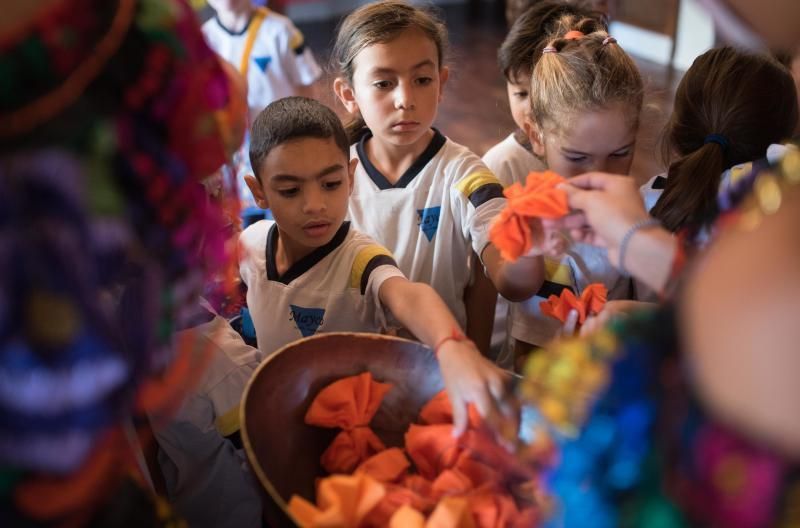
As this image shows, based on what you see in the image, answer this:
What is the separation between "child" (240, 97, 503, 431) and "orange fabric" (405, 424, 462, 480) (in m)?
0.26

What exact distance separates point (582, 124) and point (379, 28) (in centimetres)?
42

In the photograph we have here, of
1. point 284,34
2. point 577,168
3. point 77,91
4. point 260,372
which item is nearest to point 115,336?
point 77,91

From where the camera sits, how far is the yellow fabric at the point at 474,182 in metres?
1.23

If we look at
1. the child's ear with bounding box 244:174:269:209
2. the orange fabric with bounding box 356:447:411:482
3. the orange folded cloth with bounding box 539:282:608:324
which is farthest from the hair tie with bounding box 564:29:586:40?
the orange fabric with bounding box 356:447:411:482

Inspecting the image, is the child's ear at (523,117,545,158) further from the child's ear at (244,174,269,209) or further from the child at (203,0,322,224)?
the child at (203,0,322,224)

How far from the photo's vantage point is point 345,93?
1389mm

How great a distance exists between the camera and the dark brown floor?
1.84 meters

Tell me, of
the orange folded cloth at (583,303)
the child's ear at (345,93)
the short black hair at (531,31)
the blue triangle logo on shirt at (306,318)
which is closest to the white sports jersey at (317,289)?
the blue triangle logo on shirt at (306,318)

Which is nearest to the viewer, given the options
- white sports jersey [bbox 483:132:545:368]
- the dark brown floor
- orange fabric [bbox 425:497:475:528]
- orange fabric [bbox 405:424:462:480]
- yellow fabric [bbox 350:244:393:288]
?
orange fabric [bbox 425:497:475:528]

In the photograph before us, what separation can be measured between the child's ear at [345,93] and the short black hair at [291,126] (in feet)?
0.72

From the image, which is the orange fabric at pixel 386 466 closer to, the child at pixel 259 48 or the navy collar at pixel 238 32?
the child at pixel 259 48

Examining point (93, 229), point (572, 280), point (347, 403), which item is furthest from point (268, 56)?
point (93, 229)

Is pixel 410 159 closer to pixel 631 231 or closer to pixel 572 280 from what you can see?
pixel 572 280

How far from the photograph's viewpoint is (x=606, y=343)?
0.47 metres
